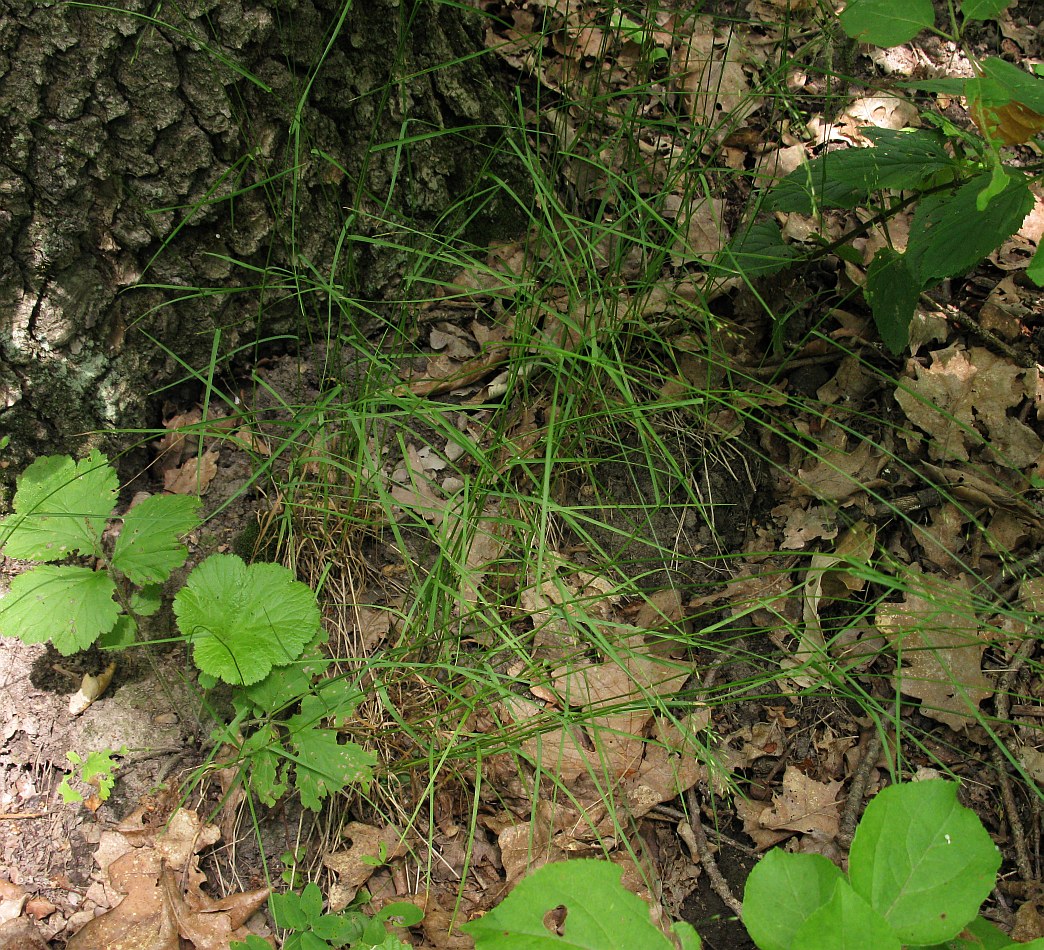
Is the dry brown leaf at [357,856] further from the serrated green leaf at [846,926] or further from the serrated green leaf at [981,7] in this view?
the serrated green leaf at [981,7]

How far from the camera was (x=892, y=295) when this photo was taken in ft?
6.21

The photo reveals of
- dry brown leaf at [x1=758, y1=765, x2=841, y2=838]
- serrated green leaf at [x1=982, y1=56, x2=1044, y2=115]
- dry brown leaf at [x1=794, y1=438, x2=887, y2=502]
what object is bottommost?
dry brown leaf at [x1=758, y1=765, x2=841, y2=838]

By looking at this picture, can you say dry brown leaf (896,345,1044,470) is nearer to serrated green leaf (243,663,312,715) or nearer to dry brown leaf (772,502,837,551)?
dry brown leaf (772,502,837,551)

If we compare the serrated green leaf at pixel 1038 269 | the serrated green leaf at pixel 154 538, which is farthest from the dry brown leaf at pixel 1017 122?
the serrated green leaf at pixel 154 538

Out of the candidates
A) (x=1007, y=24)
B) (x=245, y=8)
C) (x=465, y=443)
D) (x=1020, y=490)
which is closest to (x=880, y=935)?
(x=465, y=443)

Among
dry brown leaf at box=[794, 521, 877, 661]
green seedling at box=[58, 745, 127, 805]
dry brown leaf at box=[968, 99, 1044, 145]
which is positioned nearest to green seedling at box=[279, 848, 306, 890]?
green seedling at box=[58, 745, 127, 805]

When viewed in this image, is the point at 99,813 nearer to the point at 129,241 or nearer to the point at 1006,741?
the point at 129,241

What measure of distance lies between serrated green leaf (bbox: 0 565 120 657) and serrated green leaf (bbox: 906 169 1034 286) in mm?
1857

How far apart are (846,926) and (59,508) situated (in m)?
1.64

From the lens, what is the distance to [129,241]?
1829 millimetres

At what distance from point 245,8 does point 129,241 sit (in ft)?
1.86

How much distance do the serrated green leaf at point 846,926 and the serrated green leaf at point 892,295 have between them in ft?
4.48

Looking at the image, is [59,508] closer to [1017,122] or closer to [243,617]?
[243,617]

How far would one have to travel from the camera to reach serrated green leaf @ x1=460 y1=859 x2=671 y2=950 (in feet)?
3.23
